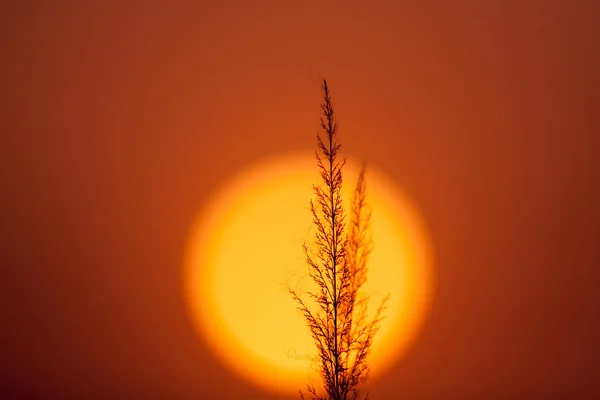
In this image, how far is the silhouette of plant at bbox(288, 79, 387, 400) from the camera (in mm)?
3787

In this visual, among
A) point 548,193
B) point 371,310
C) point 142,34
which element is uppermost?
point 142,34

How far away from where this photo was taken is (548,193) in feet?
12.3

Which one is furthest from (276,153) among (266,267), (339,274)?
(339,274)

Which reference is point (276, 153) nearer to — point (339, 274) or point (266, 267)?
point (266, 267)

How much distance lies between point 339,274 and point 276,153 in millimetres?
879

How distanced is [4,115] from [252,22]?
186 centimetres

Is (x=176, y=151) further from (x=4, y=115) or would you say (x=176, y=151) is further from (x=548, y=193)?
(x=548, y=193)

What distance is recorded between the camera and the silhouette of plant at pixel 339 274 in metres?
3.79

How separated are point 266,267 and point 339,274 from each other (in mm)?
475

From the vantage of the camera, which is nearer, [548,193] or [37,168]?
[548,193]

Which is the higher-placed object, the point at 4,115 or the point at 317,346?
the point at 4,115

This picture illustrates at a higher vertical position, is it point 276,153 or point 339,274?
point 276,153

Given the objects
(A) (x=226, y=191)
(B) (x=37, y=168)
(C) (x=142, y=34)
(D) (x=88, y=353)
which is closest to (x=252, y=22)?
(C) (x=142, y=34)

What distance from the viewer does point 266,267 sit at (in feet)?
12.8
